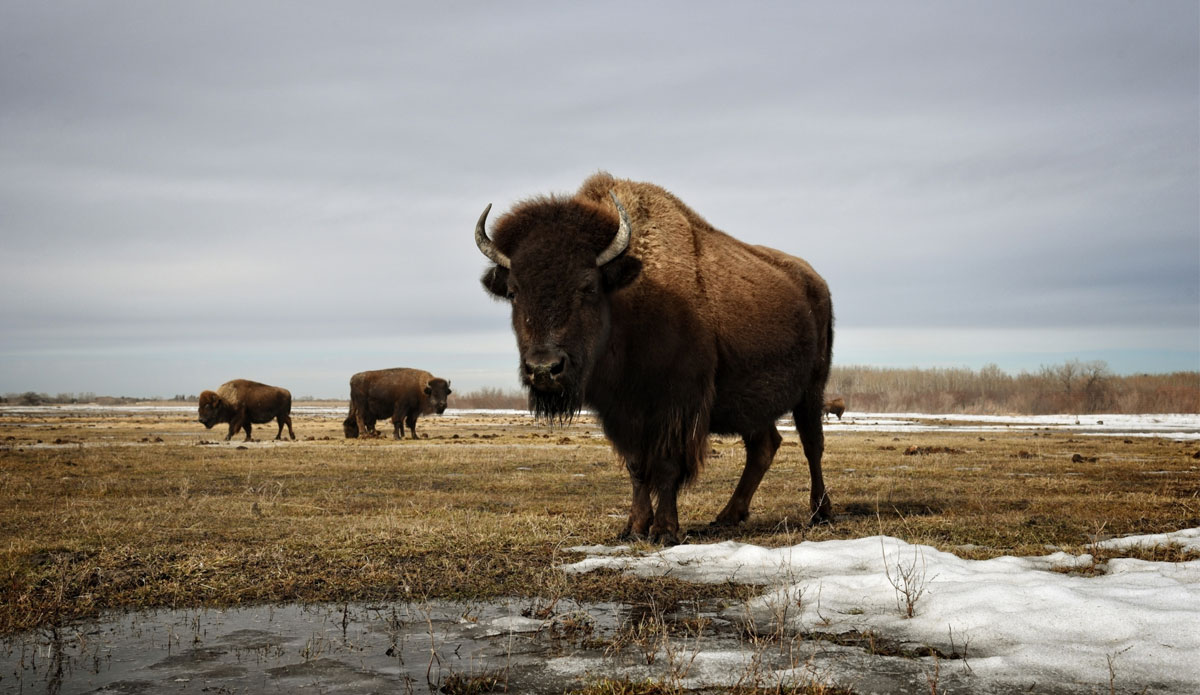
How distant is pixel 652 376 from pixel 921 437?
77.5ft

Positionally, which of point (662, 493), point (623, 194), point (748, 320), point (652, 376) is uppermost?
point (623, 194)

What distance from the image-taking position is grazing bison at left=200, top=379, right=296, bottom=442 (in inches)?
1394

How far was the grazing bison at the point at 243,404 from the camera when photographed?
3541 centimetres

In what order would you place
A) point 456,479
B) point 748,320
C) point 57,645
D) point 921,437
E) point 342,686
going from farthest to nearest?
point 921,437, point 456,479, point 748,320, point 57,645, point 342,686

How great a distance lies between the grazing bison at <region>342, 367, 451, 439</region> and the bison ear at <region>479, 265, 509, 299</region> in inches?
1090

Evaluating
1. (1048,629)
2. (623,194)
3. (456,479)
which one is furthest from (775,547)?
(456,479)

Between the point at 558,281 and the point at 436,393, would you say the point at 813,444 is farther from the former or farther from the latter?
the point at 436,393

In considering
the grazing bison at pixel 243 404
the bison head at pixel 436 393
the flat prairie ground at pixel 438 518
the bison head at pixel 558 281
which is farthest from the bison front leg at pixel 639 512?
the grazing bison at pixel 243 404

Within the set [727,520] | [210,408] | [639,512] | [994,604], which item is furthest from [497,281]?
[210,408]

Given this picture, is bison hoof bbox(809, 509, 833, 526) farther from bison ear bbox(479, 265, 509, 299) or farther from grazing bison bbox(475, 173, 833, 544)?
bison ear bbox(479, 265, 509, 299)

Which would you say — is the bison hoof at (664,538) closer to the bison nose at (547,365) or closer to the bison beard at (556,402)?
the bison beard at (556,402)

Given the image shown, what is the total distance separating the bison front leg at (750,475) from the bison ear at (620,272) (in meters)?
2.73

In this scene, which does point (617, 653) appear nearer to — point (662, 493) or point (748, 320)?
point (662, 493)

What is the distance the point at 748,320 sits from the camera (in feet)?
27.5
